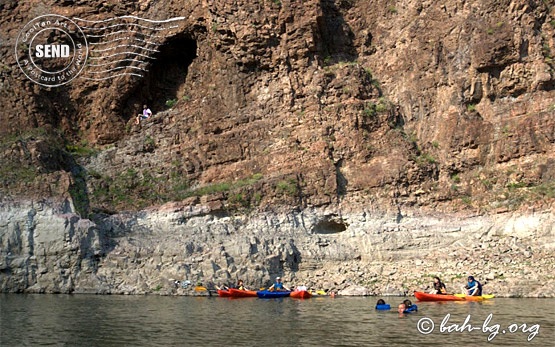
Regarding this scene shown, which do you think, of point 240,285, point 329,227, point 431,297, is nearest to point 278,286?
point 240,285

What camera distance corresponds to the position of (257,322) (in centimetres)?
2220

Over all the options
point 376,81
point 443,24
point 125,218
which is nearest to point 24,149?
point 125,218

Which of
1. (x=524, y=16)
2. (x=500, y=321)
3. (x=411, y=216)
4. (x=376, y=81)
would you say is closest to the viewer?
(x=500, y=321)

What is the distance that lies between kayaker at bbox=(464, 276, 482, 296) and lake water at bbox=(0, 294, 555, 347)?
0.74 metres

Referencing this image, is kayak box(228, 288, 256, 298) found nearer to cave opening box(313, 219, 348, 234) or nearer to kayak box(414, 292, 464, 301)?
cave opening box(313, 219, 348, 234)

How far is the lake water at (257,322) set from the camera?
18.7m

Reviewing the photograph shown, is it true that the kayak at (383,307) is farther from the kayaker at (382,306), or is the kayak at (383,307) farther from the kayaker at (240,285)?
the kayaker at (240,285)

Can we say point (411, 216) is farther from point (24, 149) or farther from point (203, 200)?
point (24, 149)

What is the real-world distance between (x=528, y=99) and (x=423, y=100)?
18.3ft

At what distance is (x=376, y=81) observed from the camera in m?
40.8

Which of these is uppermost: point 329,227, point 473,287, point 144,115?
point 144,115

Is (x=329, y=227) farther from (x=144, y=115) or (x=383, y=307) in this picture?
(x=144, y=115)

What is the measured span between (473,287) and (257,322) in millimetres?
11334

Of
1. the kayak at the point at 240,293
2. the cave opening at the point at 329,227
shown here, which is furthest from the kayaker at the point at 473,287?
the kayak at the point at 240,293
